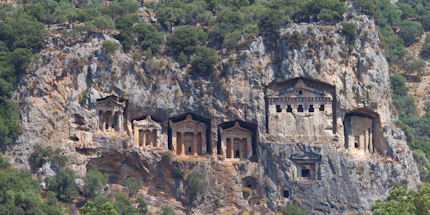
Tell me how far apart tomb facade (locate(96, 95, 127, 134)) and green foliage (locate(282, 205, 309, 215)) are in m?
20.3

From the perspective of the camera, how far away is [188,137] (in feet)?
272

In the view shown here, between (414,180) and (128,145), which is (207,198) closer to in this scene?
(128,145)

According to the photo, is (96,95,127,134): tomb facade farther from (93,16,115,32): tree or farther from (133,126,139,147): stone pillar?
(93,16,115,32): tree

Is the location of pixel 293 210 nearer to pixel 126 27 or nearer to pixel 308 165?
pixel 308 165

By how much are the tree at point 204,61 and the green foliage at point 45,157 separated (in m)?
18.5

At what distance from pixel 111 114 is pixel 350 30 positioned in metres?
29.0

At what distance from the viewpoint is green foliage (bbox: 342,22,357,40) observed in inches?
3191

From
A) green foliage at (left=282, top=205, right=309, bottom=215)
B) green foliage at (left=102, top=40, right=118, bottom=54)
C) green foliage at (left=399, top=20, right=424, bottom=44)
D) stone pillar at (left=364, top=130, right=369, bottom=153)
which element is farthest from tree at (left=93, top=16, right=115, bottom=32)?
green foliage at (left=399, top=20, right=424, bottom=44)

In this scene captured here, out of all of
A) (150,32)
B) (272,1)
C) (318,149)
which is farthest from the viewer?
(272,1)

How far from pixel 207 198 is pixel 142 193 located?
7.27 metres

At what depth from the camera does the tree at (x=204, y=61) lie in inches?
3184

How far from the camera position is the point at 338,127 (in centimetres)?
7938

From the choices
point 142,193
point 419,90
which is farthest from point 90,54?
point 419,90

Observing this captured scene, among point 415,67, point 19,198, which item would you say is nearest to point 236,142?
point 19,198
